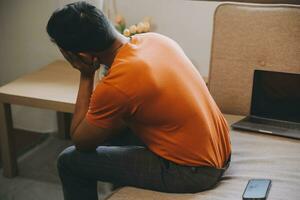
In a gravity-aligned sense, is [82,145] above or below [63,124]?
above

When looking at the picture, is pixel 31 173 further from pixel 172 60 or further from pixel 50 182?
pixel 172 60

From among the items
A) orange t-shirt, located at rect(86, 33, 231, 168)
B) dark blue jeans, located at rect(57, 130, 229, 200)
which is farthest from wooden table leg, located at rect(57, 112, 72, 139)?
orange t-shirt, located at rect(86, 33, 231, 168)

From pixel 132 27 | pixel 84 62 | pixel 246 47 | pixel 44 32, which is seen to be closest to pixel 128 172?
pixel 84 62

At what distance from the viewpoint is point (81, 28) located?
1431 mm

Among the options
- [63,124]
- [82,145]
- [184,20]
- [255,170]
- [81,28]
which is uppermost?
[81,28]

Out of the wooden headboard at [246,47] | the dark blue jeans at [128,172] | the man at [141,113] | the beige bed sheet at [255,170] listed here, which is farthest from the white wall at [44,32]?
the dark blue jeans at [128,172]

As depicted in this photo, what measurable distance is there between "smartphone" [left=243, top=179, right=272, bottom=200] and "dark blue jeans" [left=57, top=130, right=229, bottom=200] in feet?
0.35

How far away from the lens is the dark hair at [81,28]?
56.4 inches

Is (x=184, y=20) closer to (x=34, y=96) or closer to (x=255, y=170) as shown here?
(x=34, y=96)

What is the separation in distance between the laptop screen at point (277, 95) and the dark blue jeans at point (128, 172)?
45 cm

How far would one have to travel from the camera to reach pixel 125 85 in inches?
54.0

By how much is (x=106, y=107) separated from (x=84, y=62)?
251 millimetres

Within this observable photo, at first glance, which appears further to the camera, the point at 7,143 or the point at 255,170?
the point at 7,143

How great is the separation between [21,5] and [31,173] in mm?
962
